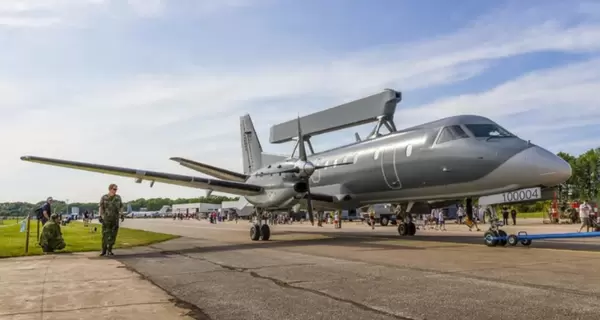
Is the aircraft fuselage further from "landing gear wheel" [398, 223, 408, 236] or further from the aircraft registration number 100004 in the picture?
"landing gear wheel" [398, 223, 408, 236]

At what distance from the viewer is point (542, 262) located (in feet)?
31.3

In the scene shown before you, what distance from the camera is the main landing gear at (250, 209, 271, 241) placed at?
19031mm

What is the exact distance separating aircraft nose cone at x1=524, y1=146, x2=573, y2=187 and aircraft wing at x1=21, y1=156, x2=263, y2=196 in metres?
9.70

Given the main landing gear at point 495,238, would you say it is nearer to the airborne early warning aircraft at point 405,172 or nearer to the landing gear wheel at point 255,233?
the airborne early warning aircraft at point 405,172

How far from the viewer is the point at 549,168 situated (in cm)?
1222

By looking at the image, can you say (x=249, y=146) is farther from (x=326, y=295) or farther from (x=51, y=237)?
(x=326, y=295)

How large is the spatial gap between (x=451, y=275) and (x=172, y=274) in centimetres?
496

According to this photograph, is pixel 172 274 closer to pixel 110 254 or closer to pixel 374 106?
pixel 110 254

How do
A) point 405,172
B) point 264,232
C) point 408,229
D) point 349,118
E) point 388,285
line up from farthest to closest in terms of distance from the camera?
point 349,118, point 408,229, point 264,232, point 405,172, point 388,285

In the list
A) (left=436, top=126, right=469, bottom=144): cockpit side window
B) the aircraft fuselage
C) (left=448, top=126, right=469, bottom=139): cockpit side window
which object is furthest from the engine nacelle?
(left=448, top=126, right=469, bottom=139): cockpit side window

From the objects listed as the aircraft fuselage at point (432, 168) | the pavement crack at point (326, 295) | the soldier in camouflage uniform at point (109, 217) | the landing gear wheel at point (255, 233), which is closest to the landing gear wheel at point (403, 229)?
the aircraft fuselage at point (432, 168)

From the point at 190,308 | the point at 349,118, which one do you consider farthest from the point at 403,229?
the point at 349,118

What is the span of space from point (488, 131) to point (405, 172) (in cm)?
318

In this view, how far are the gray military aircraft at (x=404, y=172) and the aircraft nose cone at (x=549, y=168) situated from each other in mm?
14
